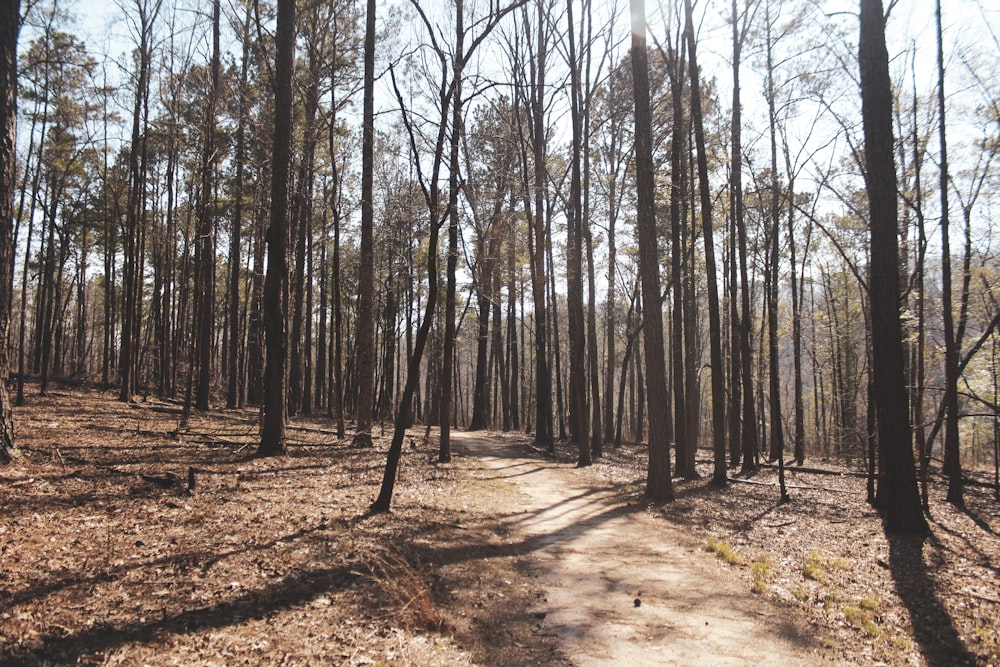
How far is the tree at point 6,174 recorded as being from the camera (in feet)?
22.1

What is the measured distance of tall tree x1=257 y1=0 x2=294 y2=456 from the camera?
10.4 metres

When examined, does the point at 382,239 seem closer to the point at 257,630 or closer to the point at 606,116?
the point at 606,116

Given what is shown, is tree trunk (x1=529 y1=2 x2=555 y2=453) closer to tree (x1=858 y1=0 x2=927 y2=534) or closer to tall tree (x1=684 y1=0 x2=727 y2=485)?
tall tree (x1=684 y1=0 x2=727 y2=485)

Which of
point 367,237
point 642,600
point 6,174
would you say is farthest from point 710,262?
point 6,174

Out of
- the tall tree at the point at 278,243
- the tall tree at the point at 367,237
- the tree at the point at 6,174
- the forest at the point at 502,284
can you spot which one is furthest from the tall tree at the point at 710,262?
the tree at the point at 6,174

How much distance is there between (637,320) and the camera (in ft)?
85.9

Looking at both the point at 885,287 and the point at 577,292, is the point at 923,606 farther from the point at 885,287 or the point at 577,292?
the point at 577,292

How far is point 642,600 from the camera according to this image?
5.36 m

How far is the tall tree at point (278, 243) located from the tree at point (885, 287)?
32.9ft

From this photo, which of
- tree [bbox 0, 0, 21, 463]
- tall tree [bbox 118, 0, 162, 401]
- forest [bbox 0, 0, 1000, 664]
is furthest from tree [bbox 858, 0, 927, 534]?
tall tree [bbox 118, 0, 162, 401]

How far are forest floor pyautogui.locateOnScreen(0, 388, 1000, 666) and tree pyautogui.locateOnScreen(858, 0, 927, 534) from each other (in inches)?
29.0

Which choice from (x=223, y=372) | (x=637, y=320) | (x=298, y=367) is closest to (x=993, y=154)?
(x=637, y=320)

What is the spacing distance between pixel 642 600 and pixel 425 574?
2.22m

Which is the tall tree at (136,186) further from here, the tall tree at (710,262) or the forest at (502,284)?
the tall tree at (710,262)
